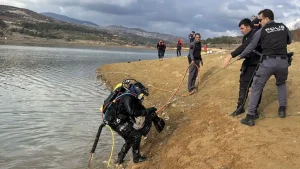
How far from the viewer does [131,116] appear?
826 centimetres

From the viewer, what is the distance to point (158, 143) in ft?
31.6

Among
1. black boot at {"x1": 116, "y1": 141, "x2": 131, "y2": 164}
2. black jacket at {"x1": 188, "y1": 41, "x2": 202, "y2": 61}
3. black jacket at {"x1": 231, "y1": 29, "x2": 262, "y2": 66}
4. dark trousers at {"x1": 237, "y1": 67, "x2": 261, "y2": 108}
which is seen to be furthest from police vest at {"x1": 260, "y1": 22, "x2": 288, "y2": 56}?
black jacket at {"x1": 188, "y1": 41, "x2": 202, "y2": 61}

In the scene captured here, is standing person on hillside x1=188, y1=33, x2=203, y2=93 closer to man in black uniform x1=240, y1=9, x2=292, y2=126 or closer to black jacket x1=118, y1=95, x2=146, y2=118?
man in black uniform x1=240, y1=9, x2=292, y2=126

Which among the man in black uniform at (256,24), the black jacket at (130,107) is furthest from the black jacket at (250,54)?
the black jacket at (130,107)

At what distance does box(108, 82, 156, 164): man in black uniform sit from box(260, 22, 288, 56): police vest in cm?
325

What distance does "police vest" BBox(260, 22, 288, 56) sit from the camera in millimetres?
7781

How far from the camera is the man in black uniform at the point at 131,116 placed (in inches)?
312

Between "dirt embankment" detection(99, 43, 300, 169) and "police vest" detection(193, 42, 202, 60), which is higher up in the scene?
"police vest" detection(193, 42, 202, 60)

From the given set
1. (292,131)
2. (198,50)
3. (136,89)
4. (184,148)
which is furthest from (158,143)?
(198,50)

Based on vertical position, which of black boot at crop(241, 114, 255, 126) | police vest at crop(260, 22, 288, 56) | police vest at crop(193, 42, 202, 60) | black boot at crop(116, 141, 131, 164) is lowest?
black boot at crop(116, 141, 131, 164)

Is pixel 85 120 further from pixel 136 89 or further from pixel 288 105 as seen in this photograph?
pixel 288 105

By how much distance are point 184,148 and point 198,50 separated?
726 centimetres

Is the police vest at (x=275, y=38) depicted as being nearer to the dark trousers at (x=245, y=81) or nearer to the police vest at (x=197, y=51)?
the dark trousers at (x=245, y=81)

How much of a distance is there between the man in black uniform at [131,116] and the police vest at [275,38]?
3250mm
